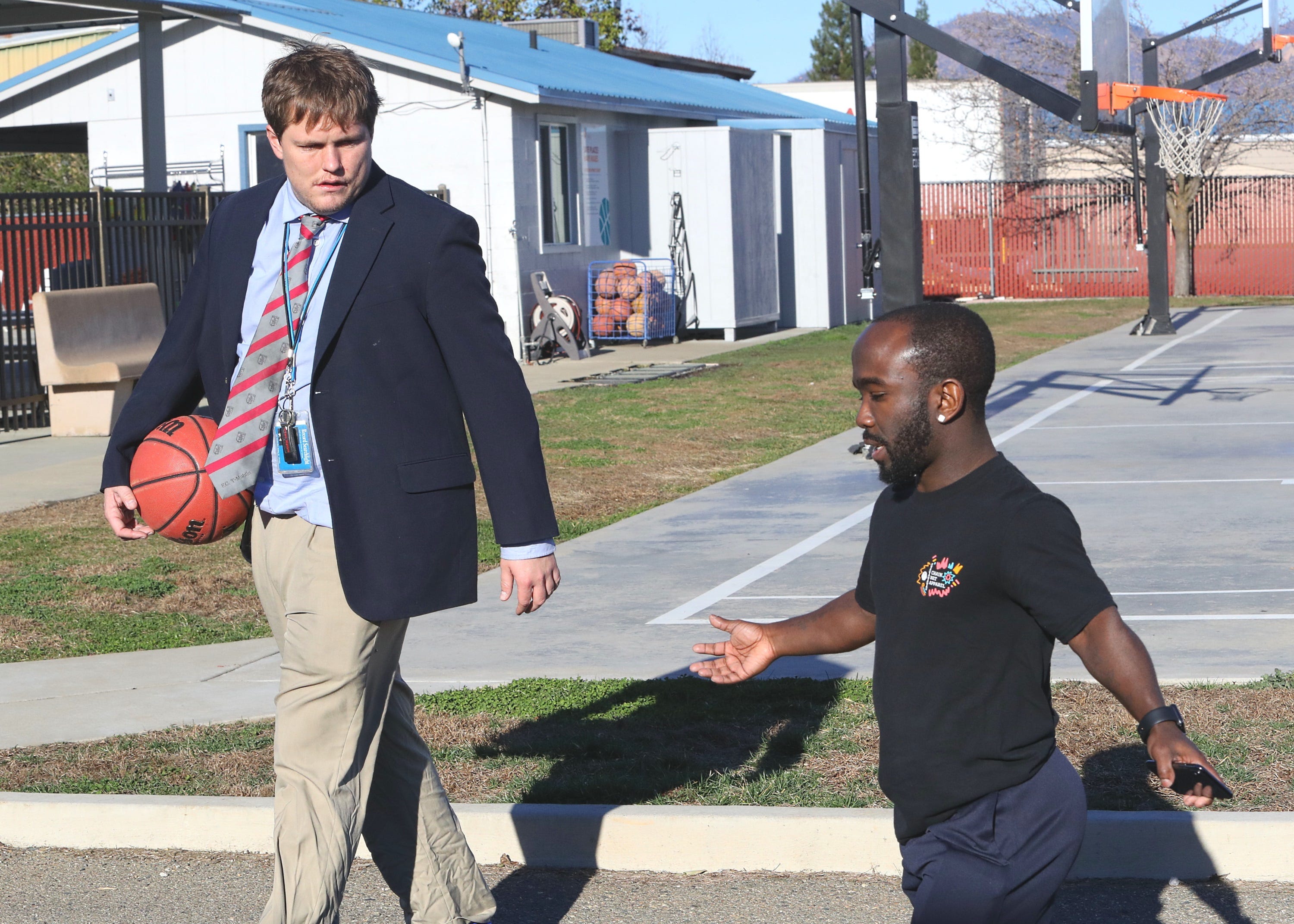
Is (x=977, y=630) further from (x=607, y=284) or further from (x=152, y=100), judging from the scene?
(x=607, y=284)

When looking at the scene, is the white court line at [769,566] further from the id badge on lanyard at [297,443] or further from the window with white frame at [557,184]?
the window with white frame at [557,184]

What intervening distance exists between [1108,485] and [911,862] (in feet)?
28.6

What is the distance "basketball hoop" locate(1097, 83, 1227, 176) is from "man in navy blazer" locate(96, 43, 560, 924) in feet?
43.6

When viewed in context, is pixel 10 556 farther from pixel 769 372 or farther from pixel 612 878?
pixel 769 372

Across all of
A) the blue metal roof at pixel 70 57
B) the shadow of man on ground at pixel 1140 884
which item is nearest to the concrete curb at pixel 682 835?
the shadow of man on ground at pixel 1140 884

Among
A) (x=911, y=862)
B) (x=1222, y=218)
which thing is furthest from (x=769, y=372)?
(x=1222, y=218)

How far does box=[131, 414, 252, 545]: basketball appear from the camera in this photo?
395 centimetres

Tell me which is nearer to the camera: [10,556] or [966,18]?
[10,556]

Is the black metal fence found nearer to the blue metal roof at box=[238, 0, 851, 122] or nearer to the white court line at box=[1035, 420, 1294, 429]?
the blue metal roof at box=[238, 0, 851, 122]

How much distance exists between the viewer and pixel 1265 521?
977 cm

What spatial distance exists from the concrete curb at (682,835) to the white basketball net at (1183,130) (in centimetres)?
2034

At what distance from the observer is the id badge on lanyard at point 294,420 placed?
3.54 meters

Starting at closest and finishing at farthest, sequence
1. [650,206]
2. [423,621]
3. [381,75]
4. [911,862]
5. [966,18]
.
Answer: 1. [911,862]
2. [423,621]
3. [381,75]
4. [650,206]
5. [966,18]

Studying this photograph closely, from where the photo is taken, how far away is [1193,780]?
258 cm
